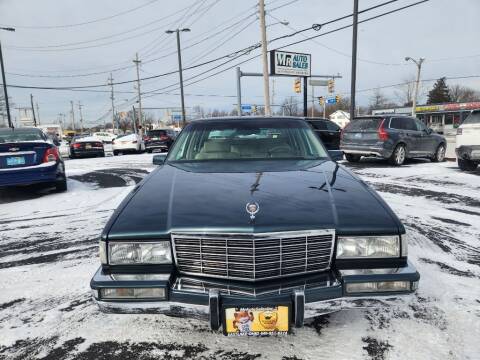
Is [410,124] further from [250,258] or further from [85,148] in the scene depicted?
[85,148]

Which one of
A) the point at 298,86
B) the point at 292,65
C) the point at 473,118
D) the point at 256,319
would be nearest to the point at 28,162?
the point at 256,319

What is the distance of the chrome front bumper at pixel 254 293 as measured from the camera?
6.33 feet

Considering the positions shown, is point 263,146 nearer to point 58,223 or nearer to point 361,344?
point 361,344

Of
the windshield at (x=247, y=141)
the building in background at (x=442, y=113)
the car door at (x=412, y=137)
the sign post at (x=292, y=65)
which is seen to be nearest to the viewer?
the windshield at (x=247, y=141)

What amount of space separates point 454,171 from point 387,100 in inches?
3379

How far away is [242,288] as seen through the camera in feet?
6.49

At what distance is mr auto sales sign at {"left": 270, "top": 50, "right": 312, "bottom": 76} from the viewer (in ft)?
75.0

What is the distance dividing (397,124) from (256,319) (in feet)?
34.6

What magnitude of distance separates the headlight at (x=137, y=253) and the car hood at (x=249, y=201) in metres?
0.06

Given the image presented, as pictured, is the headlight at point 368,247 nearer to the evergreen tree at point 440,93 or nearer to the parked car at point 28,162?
the parked car at point 28,162

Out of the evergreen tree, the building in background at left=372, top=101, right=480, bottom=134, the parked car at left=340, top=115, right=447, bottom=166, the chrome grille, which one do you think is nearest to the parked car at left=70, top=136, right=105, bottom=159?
the parked car at left=340, top=115, right=447, bottom=166

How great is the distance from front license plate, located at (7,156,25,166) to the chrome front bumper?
5827mm

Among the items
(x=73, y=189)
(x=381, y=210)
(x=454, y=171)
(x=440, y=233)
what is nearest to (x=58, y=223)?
(x=73, y=189)

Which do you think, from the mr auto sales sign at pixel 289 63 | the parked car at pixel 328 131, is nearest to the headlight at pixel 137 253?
the parked car at pixel 328 131
